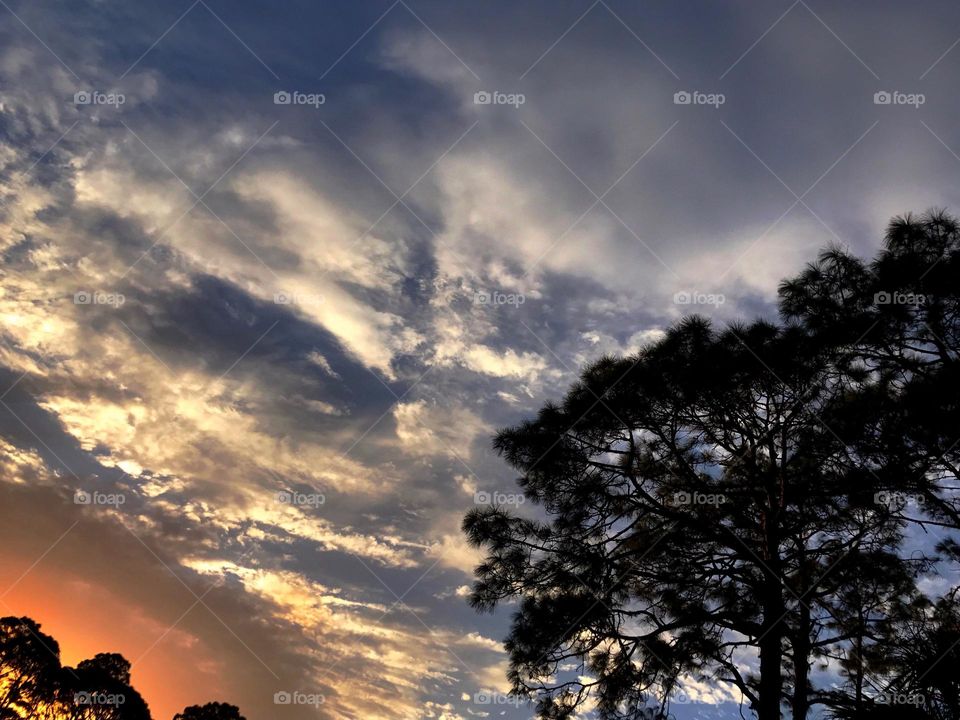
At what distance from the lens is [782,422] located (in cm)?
764

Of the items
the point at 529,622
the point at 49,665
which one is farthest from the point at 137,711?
the point at 529,622

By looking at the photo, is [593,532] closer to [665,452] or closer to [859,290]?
[665,452]

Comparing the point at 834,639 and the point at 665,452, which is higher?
the point at 665,452

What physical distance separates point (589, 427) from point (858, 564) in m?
3.70
